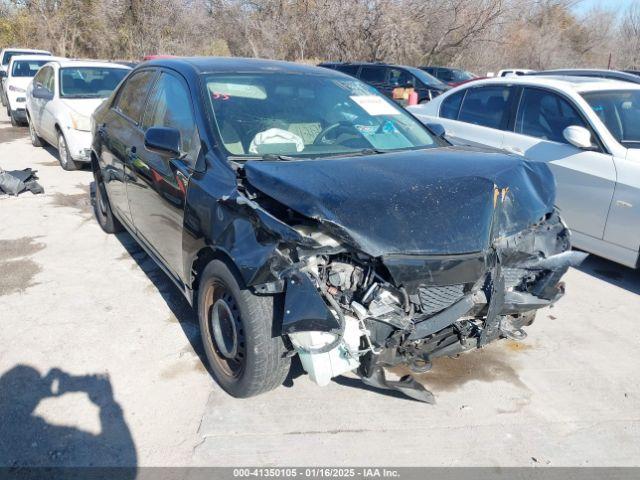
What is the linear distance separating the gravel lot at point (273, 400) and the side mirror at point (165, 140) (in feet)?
4.34

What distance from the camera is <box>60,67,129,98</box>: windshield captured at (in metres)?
8.66

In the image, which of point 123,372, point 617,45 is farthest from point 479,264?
point 617,45

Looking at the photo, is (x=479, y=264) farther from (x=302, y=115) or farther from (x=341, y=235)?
(x=302, y=115)

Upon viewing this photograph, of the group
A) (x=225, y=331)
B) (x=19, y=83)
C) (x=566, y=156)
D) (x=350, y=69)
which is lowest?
(x=225, y=331)

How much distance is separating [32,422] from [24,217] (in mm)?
4020

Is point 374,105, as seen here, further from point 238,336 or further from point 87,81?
point 87,81

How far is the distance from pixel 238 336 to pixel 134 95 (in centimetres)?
262

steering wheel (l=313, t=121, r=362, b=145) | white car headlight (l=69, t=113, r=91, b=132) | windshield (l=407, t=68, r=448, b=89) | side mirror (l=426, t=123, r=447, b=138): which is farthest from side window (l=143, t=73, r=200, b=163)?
windshield (l=407, t=68, r=448, b=89)

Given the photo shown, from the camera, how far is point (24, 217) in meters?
6.25

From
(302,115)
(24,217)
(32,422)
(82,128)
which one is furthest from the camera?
(82,128)

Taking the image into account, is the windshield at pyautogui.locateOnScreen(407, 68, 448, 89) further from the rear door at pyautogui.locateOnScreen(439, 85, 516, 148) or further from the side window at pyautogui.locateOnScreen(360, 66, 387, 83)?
the rear door at pyautogui.locateOnScreen(439, 85, 516, 148)

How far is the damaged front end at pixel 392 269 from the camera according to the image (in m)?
2.50

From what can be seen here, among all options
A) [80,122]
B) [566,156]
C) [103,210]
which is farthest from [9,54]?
[566,156]

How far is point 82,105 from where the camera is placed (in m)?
8.16
